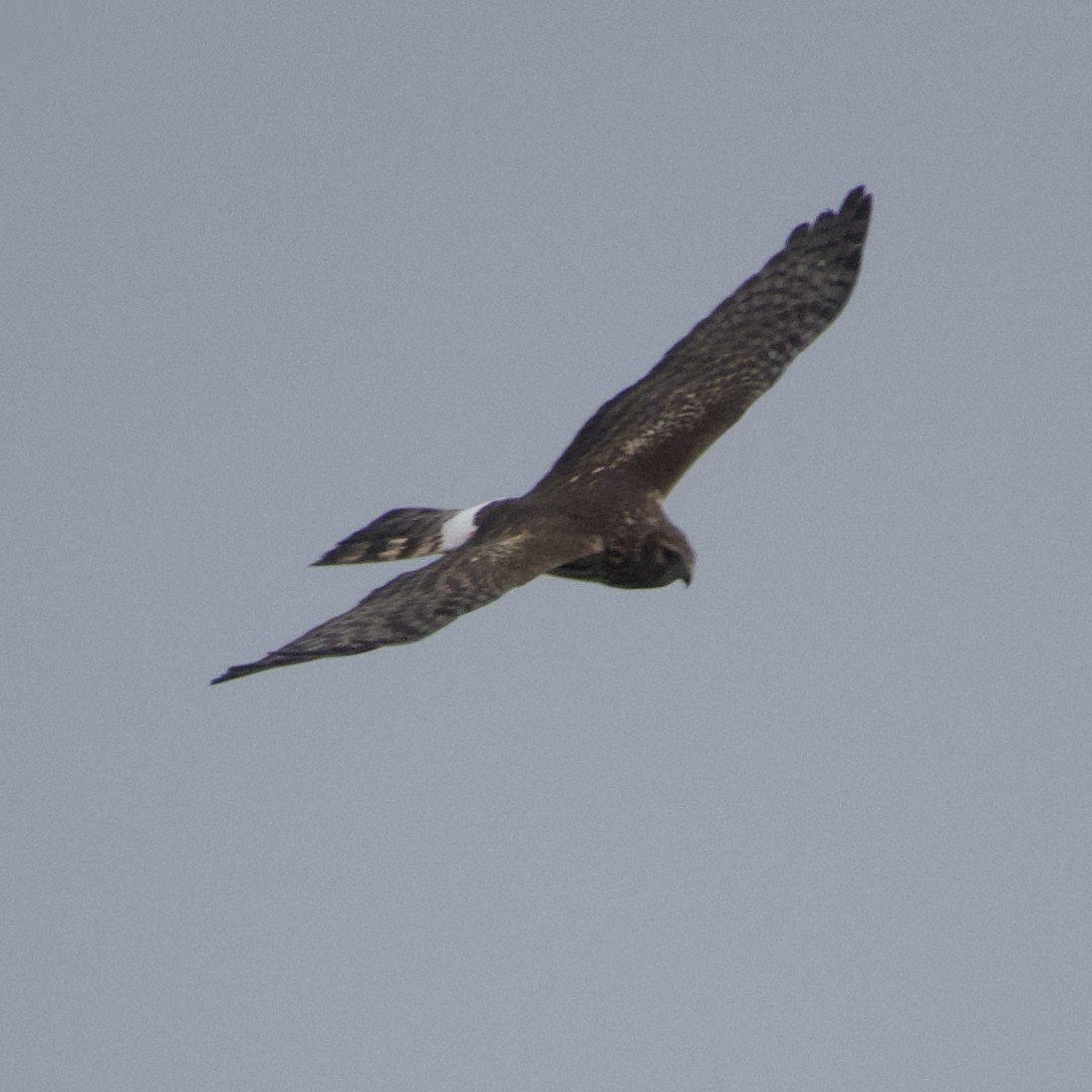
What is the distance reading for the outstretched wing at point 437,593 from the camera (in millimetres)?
12195

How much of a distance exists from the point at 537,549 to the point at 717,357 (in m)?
3.58

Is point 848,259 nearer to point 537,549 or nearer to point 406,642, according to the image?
point 537,549

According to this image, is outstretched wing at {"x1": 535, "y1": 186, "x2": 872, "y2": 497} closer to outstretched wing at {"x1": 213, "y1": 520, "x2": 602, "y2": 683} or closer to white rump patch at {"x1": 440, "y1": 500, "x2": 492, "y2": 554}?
white rump patch at {"x1": 440, "y1": 500, "x2": 492, "y2": 554}

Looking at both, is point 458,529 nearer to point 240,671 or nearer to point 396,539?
point 396,539

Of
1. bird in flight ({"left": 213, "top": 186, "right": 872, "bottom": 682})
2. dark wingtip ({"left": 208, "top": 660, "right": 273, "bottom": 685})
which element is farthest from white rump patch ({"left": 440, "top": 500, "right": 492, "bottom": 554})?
dark wingtip ({"left": 208, "top": 660, "right": 273, "bottom": 685})

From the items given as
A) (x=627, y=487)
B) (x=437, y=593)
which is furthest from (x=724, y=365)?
(x=437, y=593)

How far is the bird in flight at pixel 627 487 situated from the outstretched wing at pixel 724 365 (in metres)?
0.01

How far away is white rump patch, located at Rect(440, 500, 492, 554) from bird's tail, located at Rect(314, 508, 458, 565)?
0.16 feet

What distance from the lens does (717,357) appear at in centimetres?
1717

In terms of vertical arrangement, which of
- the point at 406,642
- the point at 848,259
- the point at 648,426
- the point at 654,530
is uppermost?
the point at 848,259

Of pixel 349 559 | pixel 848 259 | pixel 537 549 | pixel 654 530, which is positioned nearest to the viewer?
pixel 537 549

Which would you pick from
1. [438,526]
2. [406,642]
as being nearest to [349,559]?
[438,526]

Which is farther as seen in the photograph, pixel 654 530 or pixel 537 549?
pixel 654 530

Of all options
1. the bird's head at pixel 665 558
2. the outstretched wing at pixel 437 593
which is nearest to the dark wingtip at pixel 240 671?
the outstretched wing at pixel 437 593
